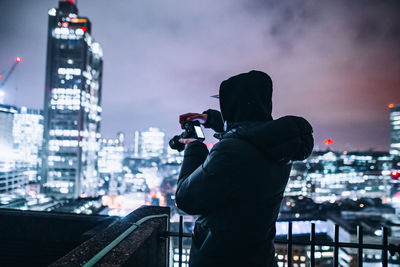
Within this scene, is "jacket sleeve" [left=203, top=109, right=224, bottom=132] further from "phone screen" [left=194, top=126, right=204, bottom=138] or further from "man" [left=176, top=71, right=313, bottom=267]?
"man" [left=176, top=71, right=313, bottom=267]

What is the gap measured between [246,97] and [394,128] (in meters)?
135

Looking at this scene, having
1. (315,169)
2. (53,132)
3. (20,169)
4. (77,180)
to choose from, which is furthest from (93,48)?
(315,169)

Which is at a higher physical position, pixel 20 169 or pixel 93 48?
pixel 93 48

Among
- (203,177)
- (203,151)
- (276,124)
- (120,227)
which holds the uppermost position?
(276,124)

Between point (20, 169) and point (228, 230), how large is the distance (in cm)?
11635

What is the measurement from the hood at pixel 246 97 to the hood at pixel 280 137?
7.1 inches

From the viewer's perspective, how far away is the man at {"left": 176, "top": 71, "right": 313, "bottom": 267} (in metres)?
1.23

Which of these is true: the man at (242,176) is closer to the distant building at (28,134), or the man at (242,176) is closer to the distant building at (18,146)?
the distant building at (18,146)

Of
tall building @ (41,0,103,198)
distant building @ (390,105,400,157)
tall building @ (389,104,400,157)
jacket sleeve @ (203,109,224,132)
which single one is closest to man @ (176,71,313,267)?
jacket sleeve @ (203,109,224,132)

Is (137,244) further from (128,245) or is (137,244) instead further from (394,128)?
(394,128)

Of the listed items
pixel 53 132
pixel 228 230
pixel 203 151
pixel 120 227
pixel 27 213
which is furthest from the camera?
pixel 53 132

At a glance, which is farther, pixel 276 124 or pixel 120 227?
pixel 120 227

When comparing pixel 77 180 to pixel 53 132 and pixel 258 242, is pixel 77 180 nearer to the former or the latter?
pixel 53 132

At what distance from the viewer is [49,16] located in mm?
59281
